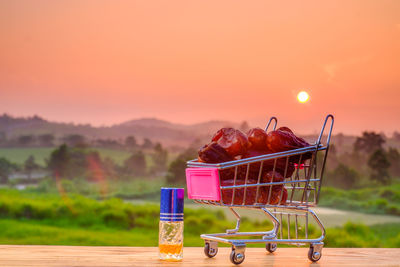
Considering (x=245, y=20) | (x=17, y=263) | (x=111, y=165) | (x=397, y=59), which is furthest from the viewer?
(x=111, y=165)

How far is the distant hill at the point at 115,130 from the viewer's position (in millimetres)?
9320

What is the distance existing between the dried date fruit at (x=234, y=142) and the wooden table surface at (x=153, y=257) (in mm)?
557

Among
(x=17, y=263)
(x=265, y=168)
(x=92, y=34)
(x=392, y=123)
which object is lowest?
(x=17, y=263)

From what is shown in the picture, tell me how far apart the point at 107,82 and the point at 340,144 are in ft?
13.2

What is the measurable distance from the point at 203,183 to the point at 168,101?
6.89 m

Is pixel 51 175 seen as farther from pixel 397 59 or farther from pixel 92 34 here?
pixel 397 59

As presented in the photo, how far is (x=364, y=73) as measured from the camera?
836 cm

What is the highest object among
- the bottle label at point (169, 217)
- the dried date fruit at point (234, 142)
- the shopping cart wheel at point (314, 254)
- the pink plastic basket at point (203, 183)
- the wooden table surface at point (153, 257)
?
the dried date fruit at point (234, 142)

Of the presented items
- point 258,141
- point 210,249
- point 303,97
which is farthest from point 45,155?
point 258,141

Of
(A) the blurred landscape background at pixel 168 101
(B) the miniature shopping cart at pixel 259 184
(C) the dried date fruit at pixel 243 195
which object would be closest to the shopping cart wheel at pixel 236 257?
(B) the miniature shopping cart at pixel 259 184

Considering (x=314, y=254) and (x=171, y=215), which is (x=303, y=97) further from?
(x=171, y=215)

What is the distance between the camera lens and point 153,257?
2859 mm

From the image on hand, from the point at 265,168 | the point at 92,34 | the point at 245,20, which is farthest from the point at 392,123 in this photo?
the point at 265,168

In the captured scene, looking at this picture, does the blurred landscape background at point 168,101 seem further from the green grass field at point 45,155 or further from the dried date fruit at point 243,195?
the dried date fruit at point 243,195
